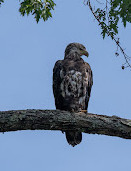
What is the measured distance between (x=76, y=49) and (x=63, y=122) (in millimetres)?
2538

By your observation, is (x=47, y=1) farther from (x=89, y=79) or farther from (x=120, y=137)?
(x=120, y=137)

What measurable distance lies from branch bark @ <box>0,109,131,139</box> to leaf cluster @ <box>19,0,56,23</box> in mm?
2273

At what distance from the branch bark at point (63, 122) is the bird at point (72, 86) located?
119cm

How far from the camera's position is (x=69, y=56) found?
274 inches

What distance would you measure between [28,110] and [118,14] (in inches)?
86.9

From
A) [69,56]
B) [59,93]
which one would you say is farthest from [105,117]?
[69,56]

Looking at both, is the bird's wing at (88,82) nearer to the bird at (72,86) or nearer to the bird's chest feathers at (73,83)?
the bird at (72,86)

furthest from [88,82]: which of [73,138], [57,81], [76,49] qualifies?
[73,138]

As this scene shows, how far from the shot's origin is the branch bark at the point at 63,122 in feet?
15.5

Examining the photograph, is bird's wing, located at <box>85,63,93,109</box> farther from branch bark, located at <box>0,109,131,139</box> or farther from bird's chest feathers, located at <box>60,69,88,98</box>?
branch bark, located at <box>0,109,131,139</box>

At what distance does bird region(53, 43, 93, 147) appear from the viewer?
6.30m

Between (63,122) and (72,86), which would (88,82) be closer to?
(72,86)

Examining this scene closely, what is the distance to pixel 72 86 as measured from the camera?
627 centimetres

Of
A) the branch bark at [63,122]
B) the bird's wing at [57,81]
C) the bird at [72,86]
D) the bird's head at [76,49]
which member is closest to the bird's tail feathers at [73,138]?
the bird at [72,86]
